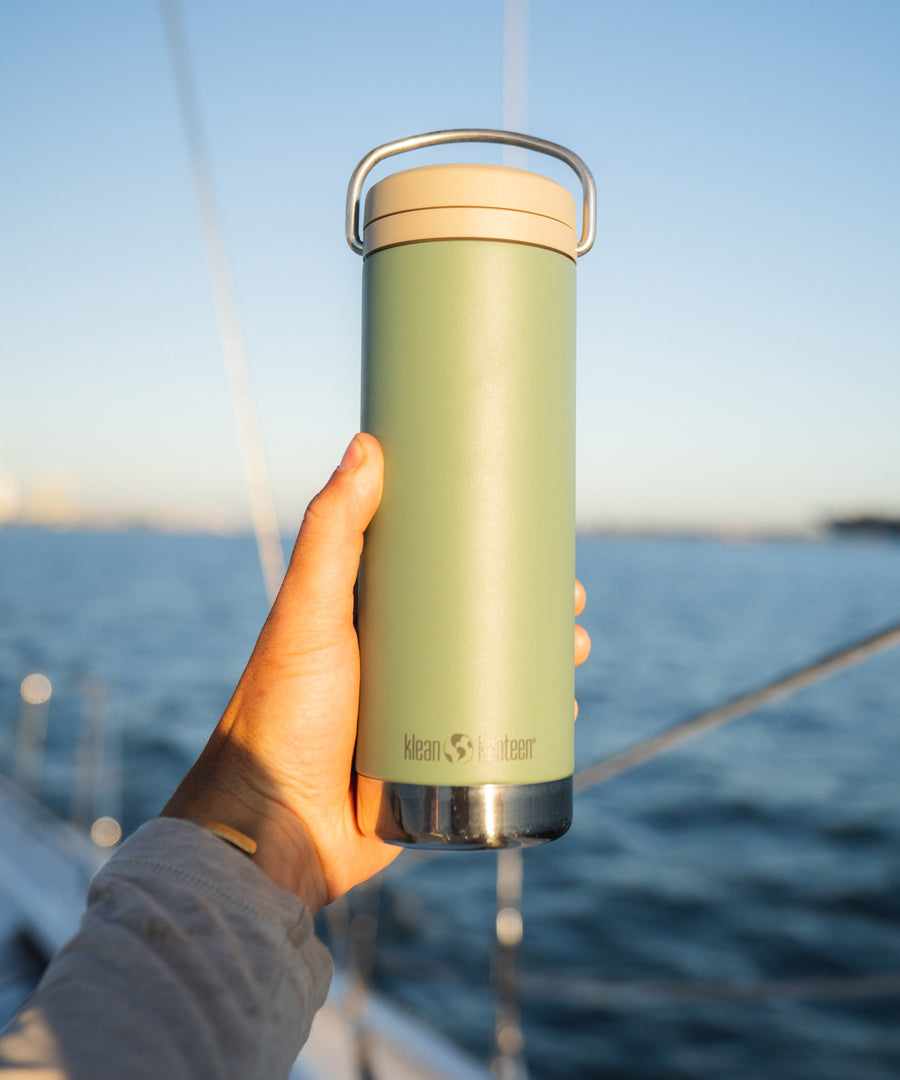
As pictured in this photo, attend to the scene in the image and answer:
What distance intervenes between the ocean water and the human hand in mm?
992

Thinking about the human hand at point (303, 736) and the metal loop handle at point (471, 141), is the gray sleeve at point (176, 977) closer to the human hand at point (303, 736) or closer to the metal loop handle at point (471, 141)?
the human hand at point (303, 736)

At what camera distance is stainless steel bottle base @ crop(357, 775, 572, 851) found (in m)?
0.63

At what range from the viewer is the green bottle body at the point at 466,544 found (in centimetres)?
63

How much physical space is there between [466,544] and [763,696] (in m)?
0.52

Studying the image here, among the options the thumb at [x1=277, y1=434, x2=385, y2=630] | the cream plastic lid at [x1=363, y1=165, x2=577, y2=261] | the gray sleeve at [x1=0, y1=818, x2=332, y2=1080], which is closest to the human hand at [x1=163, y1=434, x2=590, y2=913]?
the thumb at [x1=277, y1=434, x2=385, y2=630]

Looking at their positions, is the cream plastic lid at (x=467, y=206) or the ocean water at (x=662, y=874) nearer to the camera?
the cream plastic lid at (x=467, y=206)

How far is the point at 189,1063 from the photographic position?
472 mm

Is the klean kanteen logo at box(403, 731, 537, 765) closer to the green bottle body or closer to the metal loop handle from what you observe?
the green bottle body

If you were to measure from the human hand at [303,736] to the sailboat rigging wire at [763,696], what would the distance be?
29cm

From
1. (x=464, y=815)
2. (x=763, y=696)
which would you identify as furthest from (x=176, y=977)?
(x=763, y=696)

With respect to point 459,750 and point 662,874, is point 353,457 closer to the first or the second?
point 459,750

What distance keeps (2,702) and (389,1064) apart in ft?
28.5

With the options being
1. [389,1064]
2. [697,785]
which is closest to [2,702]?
[697,785]

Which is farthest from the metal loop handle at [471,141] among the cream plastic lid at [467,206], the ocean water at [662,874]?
the ocean water at [662,874]
